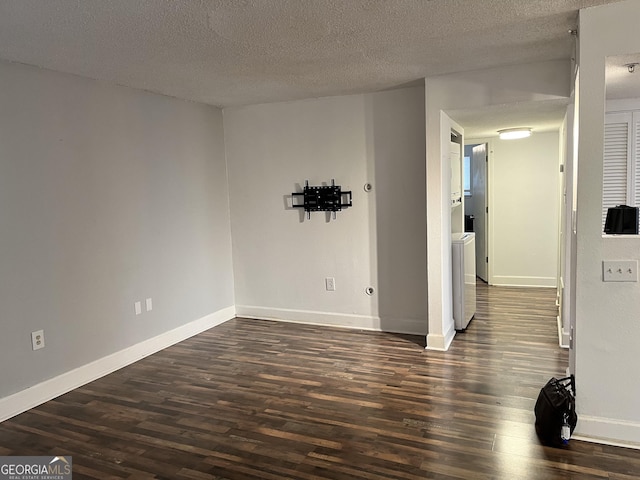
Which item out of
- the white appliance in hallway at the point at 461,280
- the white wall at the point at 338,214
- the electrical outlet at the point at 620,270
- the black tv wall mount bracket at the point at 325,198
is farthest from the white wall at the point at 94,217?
the electrical outlet at the point at 620,270

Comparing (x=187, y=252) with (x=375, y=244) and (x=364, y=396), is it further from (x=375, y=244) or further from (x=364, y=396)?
(x=364, y=396)

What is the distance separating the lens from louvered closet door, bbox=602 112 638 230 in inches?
184

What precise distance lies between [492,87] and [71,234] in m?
3.47

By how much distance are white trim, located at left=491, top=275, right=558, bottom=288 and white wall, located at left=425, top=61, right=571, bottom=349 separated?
9.19ft

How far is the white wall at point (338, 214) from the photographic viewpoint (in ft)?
15.1

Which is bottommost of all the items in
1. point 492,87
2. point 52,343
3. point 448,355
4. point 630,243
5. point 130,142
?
point 448,355

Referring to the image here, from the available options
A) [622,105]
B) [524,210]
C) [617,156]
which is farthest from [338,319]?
[622,105]

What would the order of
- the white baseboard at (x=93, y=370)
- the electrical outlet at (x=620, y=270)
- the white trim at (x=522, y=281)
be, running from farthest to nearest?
the white trim at (x=522, y=281)
the white baseboard at (x=93, y=370)
the electrical outlet at (x=620, y=270)

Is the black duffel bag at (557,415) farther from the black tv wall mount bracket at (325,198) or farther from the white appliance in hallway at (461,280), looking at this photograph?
the black tv wall mount bracket at (325,198)

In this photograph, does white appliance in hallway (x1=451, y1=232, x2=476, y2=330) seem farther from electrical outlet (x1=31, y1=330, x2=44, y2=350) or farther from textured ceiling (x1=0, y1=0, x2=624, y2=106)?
electrical outlet (x1=31, y1=330, x2=44, y2=350)

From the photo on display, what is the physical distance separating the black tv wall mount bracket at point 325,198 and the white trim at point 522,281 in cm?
328

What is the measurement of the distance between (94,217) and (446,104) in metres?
3.02

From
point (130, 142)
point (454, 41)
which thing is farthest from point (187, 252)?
point (454, 41)

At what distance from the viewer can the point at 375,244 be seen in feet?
15.7
